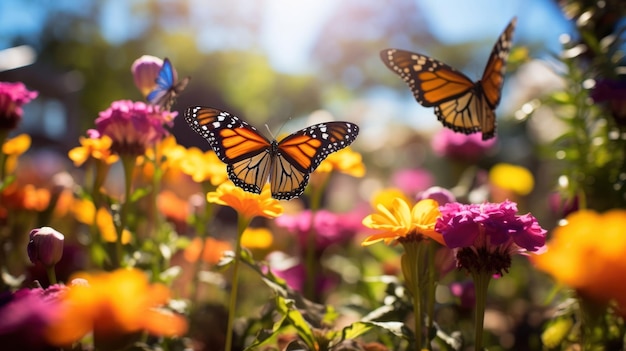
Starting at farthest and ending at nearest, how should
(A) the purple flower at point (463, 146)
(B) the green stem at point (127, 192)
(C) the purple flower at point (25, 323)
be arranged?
1. (A) the purple flower at point (463, 146)
2. (B) the green stem at point (127, 192)
3. (C) the purple flower at point (25, 323)

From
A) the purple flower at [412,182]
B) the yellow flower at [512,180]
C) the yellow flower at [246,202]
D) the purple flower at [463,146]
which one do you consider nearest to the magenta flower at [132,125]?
the yellow flower at [246,202]

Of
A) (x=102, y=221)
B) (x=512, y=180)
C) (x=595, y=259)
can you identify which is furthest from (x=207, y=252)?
(x=512, y=180)

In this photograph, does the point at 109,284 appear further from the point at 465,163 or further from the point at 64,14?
the point at 64,14

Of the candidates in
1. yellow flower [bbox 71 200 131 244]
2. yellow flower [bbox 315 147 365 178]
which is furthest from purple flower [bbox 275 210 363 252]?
yellow flower [bbox 71 200 131 244]

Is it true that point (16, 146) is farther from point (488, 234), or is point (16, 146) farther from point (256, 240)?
point (488, 234)

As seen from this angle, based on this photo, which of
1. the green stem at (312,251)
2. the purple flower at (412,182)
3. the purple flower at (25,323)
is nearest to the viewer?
the purple flower at (25,323)

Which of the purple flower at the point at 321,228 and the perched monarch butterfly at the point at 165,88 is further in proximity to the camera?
the purple flower at the point at 321,228

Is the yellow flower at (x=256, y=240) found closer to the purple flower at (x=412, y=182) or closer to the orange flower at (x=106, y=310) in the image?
the orange flower at (x=106, y=310)
